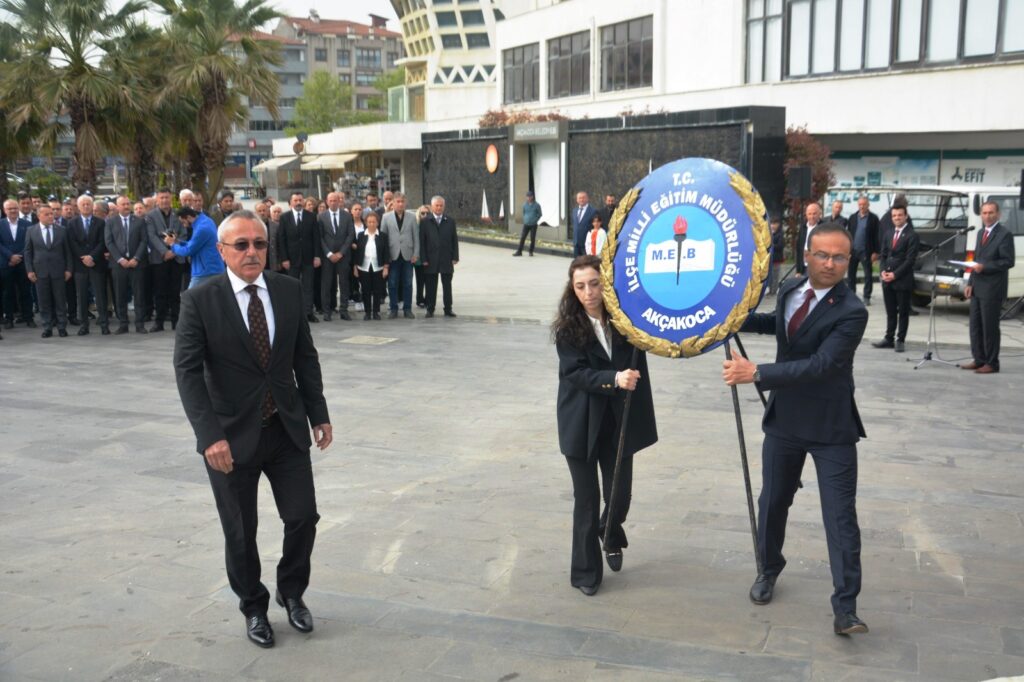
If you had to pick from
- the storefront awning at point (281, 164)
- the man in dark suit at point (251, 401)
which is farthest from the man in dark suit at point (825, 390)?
the storefront awning at point (281, 164)

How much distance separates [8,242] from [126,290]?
77.1 inches

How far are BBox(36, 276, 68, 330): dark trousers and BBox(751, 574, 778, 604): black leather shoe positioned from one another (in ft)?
39.9

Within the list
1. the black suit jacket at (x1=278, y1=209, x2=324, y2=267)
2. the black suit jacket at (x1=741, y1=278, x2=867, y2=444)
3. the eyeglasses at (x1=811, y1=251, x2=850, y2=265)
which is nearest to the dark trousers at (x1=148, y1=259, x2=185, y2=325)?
the black suit jacket at (x1=278, y1=209, x2=324, y2=267)

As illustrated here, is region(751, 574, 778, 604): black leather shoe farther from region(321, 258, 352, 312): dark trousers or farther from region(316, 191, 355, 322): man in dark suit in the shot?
region(321, 258, 352, 312): dark trousers

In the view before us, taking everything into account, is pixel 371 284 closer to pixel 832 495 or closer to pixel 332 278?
pixel 332 278

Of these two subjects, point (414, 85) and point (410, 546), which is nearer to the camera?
point (410, 546)

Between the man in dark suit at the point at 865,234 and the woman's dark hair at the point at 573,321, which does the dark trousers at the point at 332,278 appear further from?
the woman's dark hair at the point at 573,321

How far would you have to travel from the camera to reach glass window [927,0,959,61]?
27.1 metres

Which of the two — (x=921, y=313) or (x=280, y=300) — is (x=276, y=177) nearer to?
(x=921, y=313)

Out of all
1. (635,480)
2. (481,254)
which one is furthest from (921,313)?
(481,254)

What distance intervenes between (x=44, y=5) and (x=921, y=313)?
18.2 meters

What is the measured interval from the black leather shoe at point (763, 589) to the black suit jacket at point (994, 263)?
7.48m

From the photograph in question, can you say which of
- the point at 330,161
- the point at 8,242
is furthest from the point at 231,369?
the point at 330,161

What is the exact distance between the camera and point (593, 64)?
39.4 metres
